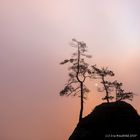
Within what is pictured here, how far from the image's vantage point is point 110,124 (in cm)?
4338

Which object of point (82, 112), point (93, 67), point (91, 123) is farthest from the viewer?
point (93, 67)

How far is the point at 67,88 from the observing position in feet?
168

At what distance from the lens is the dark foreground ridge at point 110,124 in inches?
1651

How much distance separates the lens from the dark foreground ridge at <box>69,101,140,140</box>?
41.9 meters

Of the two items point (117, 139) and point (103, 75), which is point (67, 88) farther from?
point (117, 139)

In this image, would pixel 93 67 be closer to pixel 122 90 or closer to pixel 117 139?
pixel 122 90

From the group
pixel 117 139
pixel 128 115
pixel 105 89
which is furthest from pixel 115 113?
pixel 105 89

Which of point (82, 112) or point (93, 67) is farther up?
point (93, 67)

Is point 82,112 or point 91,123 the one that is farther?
point 82,112

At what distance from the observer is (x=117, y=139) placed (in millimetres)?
40844

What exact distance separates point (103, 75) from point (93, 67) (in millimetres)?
1854

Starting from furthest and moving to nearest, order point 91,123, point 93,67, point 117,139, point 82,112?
point 93,67
point 82,112
point 91,123
point 117,139

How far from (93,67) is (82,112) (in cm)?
707

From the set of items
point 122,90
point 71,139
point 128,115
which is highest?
point 122,90
